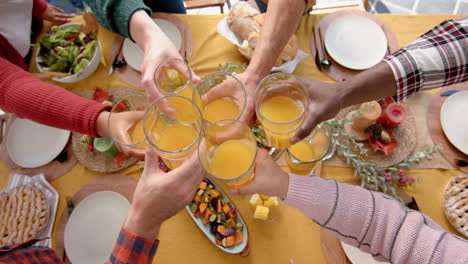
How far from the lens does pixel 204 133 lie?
0.98 metres

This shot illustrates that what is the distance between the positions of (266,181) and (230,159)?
165 mm

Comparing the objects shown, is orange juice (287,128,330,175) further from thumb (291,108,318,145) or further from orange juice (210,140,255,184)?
orange juice (210,140,255,184)

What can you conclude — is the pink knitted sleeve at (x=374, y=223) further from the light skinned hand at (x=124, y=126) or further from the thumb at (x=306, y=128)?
the light skinned hand at (x=124, y=126)

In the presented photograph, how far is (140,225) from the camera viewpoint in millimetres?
1042

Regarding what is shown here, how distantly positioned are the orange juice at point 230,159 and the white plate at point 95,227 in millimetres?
603

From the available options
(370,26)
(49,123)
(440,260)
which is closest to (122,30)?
(49,123)

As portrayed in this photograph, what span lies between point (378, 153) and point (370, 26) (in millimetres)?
808

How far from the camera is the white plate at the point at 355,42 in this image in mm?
1591

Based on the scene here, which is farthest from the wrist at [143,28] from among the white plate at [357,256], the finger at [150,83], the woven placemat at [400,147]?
the white plate at [357,256]

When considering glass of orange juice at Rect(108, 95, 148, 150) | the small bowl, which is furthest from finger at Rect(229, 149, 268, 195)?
the small bowl

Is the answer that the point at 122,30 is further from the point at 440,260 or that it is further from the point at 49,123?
the point at 440,260

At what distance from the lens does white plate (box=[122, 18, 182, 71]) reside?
163 cm

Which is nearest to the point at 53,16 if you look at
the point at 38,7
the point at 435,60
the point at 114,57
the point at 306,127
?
the point at 38,7

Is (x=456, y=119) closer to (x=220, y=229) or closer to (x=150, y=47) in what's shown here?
(x=220, y=229)
